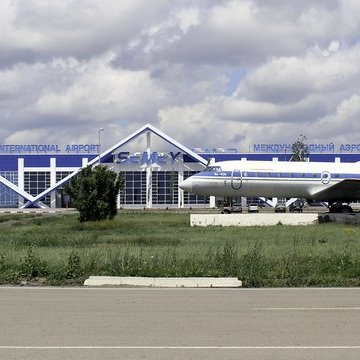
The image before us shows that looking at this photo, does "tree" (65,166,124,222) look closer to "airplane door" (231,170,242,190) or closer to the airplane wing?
"airplane door" (231,170,242,190)

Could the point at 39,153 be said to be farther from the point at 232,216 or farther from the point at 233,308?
the point at 233,308

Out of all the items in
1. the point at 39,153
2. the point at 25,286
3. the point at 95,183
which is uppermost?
the point at 39,153

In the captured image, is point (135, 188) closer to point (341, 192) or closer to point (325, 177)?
point (325, 177)

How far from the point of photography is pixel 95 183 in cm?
4316

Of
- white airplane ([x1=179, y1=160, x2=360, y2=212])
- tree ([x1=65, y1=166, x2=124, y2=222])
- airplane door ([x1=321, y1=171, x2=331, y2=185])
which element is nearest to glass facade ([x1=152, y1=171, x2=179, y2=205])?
tree ([x1=65, y1=166, x2=124, y2=222])

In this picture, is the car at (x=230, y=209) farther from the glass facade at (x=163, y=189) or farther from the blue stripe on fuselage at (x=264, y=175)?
the glass facade at (x=163, y=189)

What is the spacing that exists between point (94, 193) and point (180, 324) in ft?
112

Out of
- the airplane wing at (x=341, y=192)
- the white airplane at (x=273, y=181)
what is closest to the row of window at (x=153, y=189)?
the airplane wing at (x=341, y=192)

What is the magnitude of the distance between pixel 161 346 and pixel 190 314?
7.70 feet

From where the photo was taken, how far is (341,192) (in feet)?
137

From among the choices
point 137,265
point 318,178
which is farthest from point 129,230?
point 137,265

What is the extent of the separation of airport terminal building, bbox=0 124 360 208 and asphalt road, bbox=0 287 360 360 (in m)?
78.3

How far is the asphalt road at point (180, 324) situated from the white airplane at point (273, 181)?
2794cm

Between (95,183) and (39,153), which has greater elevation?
(39,153)
